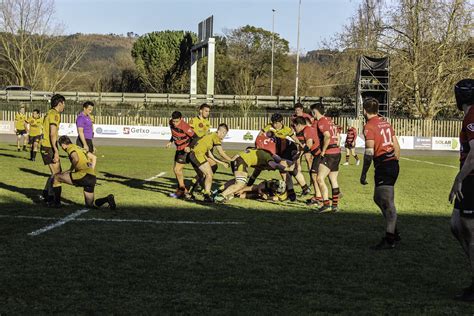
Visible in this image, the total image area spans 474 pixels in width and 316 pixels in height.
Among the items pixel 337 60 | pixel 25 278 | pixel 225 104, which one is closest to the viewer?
pixel 25 278

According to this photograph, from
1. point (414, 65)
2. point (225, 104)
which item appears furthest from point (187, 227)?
point (225, 104)

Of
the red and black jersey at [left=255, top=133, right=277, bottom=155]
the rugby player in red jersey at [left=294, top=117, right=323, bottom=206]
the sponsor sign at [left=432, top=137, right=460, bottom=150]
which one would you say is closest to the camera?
the rugby player in red jersey at [left=294, top=117, right=323, bottom=206]

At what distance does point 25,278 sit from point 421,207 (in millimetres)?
8614

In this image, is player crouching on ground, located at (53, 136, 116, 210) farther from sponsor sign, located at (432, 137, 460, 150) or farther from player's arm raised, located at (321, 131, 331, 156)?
sponsor sign, located at (432, 137, 460, 150)

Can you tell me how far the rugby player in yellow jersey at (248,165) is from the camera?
11.7 metres

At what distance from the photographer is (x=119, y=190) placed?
13.4 m

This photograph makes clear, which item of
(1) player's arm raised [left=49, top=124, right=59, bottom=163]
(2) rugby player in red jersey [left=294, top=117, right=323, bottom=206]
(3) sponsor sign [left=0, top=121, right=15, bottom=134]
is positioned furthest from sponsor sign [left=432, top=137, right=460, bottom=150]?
(1) player's arm raised [left=49, top=124, right=59, bottom=163]

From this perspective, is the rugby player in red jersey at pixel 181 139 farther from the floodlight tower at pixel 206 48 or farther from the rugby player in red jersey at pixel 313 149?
the floodlight tower at pixel 206 48

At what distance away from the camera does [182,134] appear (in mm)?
12414

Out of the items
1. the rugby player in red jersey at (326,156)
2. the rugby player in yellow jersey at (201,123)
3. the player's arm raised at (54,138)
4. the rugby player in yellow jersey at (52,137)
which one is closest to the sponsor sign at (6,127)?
the rugby player in yellow jersey at (201,123)

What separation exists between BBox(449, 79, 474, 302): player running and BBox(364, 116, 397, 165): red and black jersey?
2.23m

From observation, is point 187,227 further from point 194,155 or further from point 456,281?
point 456,281

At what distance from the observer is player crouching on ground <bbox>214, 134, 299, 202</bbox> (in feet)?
38.5

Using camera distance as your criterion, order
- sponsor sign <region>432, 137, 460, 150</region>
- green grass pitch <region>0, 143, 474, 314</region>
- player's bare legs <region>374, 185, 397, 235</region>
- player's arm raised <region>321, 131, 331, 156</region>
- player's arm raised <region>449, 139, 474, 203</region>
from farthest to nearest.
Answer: sponsor sign <region>432, 137, 460, 150</region> < player's arm raised <region>321, 131, 331, 156</region> < player's bare legs <region>374, 185, 397, 235</region> < green grass pitch <region>0, 143, 474, 314</region> < player's arm raised <region>449, 139, 474, 203</region>
